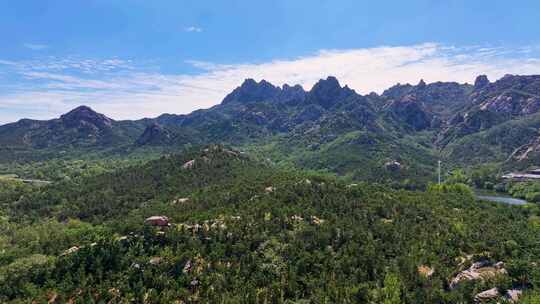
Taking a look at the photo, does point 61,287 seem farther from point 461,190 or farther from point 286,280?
point 461,190

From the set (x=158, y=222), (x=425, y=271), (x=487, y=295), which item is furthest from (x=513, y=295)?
(x=158, y=222)

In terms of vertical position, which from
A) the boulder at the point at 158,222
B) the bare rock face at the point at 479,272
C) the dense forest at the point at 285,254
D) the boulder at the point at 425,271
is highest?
the boulder at the point at 158,222

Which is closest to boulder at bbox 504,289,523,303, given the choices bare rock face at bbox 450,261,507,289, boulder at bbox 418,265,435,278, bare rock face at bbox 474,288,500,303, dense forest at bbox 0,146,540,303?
dense forest at bbox 0,146,540,303

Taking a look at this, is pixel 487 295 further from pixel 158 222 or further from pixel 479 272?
pixel 158 222

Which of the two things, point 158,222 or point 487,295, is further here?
point 158,222

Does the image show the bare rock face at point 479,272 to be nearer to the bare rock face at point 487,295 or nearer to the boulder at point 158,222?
the bare rock face at point 487,295

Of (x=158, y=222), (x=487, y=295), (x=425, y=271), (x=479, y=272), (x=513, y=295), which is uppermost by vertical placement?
(x=158, y=222)

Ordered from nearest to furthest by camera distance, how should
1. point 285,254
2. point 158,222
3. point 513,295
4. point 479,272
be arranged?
1. point 513,295
2. point 479,272
3. point 285,254
4. point 158,222

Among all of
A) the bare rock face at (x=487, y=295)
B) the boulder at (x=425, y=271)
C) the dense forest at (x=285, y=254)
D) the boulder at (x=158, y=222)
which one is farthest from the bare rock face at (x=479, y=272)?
the boulder at (x=158, y=222)
